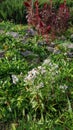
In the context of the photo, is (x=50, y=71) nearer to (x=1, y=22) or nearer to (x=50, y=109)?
(x=50, y=109)

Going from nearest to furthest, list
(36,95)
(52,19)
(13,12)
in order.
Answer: (36,95)
(52,19)
(13,12)

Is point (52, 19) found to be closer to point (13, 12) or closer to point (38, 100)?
point (13, 12)

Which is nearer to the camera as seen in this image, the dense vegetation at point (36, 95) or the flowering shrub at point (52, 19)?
the dense vegetation at point (36, 95)

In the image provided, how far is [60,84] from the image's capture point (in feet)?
18.3

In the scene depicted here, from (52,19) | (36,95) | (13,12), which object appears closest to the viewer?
(36,95)

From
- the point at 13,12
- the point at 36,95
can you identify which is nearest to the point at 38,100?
the point at 36,95

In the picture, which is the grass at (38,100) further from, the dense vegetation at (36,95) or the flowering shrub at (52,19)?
the flowering shrub at (52,19)

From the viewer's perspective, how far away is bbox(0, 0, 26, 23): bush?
1037 cm

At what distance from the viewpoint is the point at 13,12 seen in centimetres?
1053

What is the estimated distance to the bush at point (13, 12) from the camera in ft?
34.0

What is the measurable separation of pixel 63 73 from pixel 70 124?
1144mm

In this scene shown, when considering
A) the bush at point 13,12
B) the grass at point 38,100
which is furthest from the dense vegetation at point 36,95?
the bush at point 13,12

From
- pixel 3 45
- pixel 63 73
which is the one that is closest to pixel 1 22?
pixel 3 45

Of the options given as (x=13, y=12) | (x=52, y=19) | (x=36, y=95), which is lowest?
(x=13, y=12)
